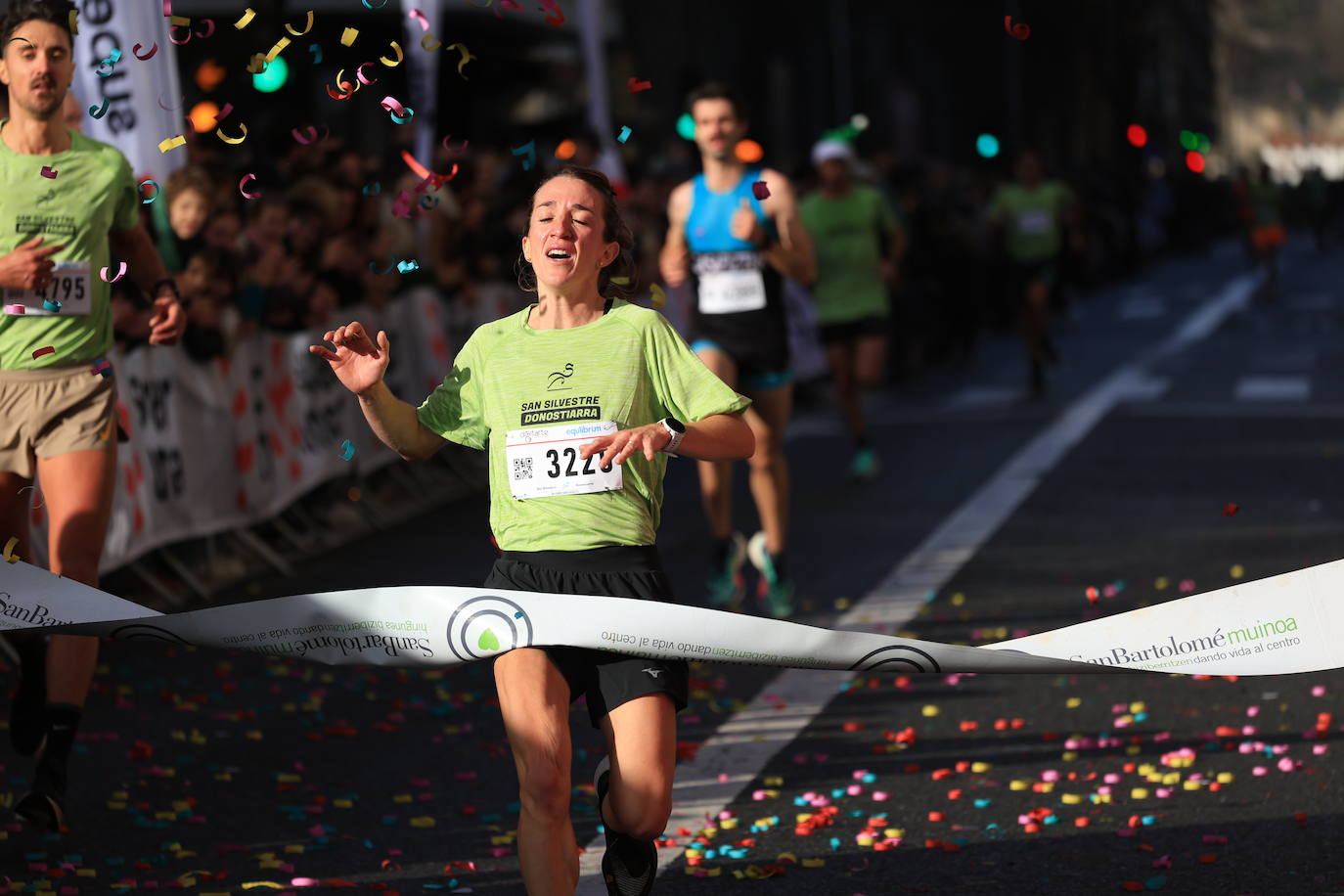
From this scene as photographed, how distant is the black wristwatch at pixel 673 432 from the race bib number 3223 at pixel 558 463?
13cm

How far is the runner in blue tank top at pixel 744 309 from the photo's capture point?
8.50m

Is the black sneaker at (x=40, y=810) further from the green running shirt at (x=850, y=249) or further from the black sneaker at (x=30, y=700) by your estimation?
the green running shirt at (x=850, y=249)

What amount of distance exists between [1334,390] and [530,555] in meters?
14.2

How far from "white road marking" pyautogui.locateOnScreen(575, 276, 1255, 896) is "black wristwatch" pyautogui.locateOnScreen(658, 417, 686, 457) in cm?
124

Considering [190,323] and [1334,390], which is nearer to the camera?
[190,323]

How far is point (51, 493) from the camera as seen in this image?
576cm

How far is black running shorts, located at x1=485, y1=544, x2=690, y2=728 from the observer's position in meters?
4.30

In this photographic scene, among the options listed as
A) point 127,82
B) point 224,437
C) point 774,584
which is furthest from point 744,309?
point 127,82

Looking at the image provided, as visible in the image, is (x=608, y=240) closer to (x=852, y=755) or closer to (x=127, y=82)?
(x=852, y=755)

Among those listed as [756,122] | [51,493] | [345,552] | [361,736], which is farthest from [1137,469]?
[756,122]

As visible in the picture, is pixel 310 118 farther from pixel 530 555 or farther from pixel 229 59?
pixel 530 555

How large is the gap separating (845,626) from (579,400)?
4127mm

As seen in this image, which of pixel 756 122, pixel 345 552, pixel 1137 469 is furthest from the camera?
pixel 756 122

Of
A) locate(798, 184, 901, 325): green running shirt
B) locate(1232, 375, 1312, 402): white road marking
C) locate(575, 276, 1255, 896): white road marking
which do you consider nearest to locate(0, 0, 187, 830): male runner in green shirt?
locate(575, 276, 1255, 896): white road marking
